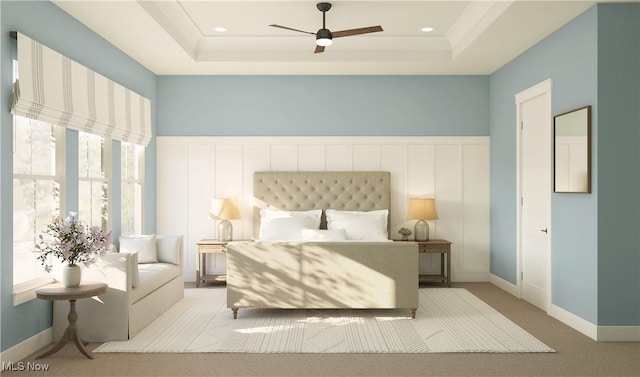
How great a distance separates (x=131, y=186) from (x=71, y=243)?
8.25 feet

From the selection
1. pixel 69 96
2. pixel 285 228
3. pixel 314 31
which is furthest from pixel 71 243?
pixel 314 31

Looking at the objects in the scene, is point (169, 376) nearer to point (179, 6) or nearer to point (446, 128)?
point (179, 6)

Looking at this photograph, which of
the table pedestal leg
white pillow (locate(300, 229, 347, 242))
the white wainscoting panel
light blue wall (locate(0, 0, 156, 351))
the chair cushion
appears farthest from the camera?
the white wainscoting panel

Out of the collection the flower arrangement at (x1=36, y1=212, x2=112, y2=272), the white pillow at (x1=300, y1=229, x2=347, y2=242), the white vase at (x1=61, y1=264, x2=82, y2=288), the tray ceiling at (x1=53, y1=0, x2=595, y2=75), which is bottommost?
the white vase at (x1=61, y1=264, x2=82, y2=288)

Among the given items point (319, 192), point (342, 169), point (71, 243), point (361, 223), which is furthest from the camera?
point (342, 169)

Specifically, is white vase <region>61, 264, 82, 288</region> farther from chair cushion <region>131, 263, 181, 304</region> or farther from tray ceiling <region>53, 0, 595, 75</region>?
tray ceiling <region>53, 0, 595, 75</region>

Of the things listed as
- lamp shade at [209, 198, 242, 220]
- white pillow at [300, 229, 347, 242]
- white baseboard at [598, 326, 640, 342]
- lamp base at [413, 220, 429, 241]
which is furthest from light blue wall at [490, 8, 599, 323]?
lamp shade at [209, 198, 242, 220]

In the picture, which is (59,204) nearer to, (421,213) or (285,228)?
(285,228)

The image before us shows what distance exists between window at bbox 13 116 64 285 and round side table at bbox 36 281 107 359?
0.86 ft

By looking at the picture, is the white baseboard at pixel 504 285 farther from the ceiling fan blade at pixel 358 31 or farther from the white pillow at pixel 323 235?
the ceiling fan blade at pixel 358 31

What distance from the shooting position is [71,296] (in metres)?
3.67

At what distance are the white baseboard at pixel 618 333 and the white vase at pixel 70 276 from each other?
13.9ft

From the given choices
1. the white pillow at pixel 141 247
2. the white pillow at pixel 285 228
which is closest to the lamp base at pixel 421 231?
the white pillow at pixel 285 228

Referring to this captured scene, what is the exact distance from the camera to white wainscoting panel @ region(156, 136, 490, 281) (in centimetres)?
700
